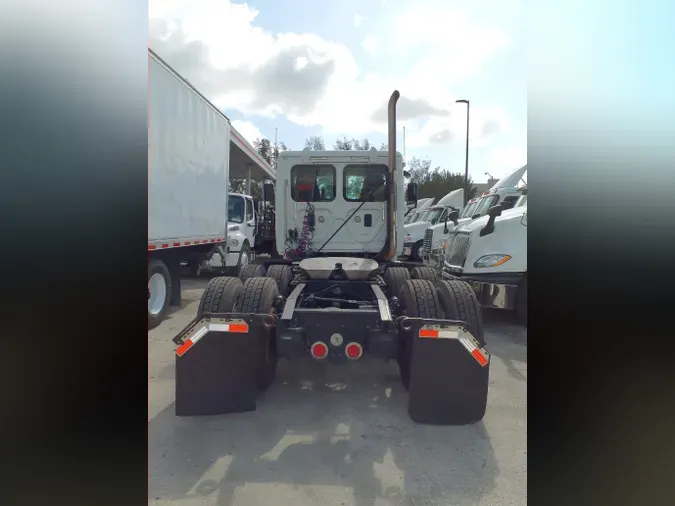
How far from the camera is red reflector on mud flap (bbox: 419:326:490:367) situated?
3174mm

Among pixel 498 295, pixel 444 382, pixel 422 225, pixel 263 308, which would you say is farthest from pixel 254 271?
pixel 422 225

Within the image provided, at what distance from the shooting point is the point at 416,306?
376cm

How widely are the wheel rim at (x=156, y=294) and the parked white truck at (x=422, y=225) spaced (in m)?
10.2

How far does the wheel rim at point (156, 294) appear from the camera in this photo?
669cm

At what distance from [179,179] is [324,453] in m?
4.99

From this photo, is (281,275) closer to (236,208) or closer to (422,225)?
(236,208)

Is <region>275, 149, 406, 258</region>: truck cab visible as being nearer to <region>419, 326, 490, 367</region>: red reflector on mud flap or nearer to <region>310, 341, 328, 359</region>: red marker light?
<region>310, 341, 328, 359</region>: red marker light

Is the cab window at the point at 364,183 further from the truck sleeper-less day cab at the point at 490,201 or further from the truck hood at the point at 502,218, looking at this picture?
the truck sleeper-less day cab at the point at 490,201

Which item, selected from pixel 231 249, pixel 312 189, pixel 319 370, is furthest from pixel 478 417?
pixel 231 249

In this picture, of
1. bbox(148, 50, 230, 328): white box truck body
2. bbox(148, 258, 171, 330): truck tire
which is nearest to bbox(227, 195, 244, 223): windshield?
bbox(148, 50, 230, 328): white box truck body

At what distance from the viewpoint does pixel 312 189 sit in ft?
20.4

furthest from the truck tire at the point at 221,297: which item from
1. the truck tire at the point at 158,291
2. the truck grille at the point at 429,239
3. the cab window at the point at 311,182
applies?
the truck grille at the point at 429,239
